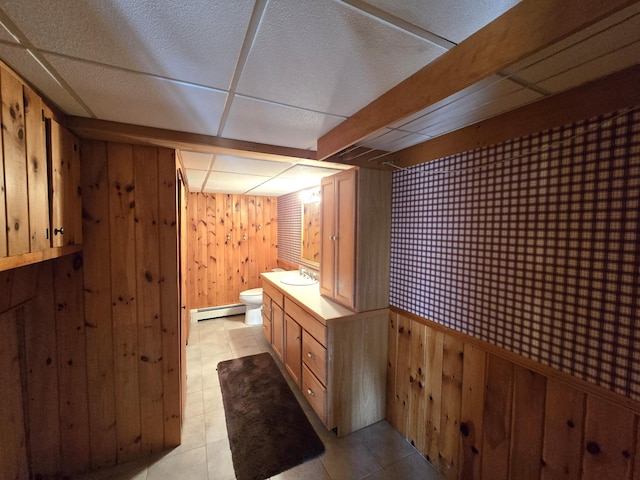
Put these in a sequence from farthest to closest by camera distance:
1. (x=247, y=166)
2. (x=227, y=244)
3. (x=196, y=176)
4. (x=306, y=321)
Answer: (x=227, y=244)
(x=196, y=176)
(x=247, y=166)
(x=306, y=321)

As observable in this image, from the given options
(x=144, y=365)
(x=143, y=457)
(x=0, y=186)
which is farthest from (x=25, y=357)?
(x=0, y=186)

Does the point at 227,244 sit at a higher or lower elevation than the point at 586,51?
lower

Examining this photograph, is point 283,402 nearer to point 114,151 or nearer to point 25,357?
point 25,357

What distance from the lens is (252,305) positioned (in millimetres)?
3730

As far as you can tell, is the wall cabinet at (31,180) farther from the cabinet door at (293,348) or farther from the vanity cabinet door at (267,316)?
the vanity cabinet door at (267,316)

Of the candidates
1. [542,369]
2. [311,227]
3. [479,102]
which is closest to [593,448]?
[542,369]

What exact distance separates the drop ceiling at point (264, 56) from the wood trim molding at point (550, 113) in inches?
2.2

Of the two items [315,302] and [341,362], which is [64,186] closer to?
[315,302]

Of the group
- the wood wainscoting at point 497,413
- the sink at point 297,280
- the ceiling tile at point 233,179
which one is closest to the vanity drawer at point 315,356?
the wood wainscoting at point 497,413

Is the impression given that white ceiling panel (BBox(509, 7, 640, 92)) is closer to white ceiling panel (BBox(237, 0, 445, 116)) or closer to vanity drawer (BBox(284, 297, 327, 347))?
white ceiling panel (BBox(237, 0, 445, 116))

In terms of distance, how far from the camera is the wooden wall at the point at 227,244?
→ 3.93 meters

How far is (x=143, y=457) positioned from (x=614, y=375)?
2546 millimetres

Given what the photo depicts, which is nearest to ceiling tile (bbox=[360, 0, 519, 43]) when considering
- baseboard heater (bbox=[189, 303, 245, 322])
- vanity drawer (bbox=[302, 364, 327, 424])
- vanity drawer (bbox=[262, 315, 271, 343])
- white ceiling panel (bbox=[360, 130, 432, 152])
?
white ceiling panel (bbox=[360, 130, 432, 152])

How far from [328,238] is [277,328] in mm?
1250
